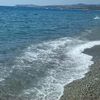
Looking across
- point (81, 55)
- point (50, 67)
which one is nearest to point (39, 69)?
point (50, 67)

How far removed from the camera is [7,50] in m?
28.6

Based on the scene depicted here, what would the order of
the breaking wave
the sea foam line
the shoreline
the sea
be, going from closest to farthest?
the shoreline → the sea → the breaking wave → the sea foam line

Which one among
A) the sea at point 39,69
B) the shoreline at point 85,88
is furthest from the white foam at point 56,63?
the shoreline at point 85,88

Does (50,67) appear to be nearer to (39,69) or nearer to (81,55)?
(39,69)

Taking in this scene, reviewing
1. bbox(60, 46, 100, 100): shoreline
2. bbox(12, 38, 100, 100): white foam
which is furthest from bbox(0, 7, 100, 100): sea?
bbox(60, 46, 100, 100): shoreline

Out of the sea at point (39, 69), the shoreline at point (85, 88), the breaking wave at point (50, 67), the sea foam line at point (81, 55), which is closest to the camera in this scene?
the shoreline at point (85, 88)

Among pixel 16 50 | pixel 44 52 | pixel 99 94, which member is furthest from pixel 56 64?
pixel 99 94

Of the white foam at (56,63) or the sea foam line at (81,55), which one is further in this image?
the sea foam line at (81,55)

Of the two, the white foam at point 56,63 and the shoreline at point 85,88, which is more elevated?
the shoreline at point 85,88

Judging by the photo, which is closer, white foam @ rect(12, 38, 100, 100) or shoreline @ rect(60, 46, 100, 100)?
shoreline @ rect(60, 46, 100, 100)

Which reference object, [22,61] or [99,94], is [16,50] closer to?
[22,61]

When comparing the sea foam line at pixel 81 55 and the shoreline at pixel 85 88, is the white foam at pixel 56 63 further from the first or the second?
the shoreline at pixel 85 88

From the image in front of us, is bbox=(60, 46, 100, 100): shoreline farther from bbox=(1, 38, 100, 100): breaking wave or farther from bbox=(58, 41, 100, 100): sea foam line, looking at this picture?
bbox=(58, 41, 100, 100): sea foam line

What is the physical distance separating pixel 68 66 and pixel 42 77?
11.3ft
